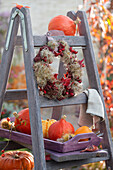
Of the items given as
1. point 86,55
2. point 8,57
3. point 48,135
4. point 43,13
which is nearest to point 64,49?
point 86,55

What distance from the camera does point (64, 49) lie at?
1.81 metres

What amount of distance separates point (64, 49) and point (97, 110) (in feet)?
1.40

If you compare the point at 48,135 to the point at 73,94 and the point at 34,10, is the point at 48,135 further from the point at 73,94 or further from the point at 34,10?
the point at 34,10

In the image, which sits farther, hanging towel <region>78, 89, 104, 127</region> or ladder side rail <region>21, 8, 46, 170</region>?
hanging towel <region>78, 89, 104, 127</region>

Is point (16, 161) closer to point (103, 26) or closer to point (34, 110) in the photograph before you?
point (34, 110)

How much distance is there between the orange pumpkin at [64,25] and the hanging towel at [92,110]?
0.43 metres

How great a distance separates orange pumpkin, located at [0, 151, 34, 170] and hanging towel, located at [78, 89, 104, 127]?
43cm

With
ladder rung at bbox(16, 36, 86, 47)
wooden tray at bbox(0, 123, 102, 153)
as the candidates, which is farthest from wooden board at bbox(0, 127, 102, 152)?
ladder rung at bbox(16, 36, 86, 47)

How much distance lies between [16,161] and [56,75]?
617mm

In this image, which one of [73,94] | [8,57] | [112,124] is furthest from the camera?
[112,124]

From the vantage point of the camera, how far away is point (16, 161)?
6.16 feet

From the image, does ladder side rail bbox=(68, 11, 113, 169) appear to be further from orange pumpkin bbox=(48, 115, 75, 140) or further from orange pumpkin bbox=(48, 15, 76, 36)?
orange pumpkin bbox=(48, 115, 75, 140)

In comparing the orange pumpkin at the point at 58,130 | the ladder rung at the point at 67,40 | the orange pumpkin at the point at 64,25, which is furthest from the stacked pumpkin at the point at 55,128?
the orange pumpkin at the point at 64,25

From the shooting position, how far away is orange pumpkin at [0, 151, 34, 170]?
6.11 ft
